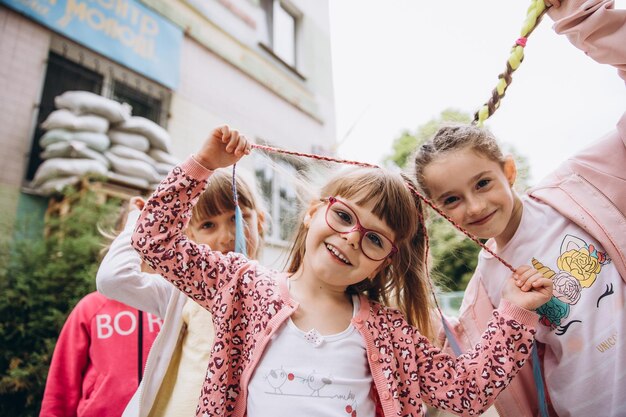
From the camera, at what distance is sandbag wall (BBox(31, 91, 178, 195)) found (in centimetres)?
313

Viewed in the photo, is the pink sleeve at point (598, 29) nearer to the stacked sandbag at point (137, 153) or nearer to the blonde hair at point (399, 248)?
the blonde hair at point (399, 248)

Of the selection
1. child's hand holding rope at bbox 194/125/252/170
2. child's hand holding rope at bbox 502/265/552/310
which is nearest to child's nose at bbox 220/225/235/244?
child's hand holding rope at bbox 194/125/252/170

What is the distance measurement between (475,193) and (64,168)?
314cm

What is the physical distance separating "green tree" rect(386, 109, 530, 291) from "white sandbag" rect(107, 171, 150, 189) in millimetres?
2456

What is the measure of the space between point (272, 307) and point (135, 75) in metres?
4.00

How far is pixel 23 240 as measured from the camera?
2.92 meters

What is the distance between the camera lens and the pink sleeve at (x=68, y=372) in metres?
1.50

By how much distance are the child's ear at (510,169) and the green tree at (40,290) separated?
108 inches

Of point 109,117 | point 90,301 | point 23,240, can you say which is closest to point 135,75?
point 109,117

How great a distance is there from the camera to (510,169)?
1.44 metres

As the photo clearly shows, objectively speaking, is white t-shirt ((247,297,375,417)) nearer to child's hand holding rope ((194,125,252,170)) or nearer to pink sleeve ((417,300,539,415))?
pink sleeve ((417,300,539,415))

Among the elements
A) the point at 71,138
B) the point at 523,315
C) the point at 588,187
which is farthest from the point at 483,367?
the point at 71,138

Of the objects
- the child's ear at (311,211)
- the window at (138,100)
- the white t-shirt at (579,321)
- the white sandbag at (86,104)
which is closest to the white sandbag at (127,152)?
the white sandbag at (86,104)

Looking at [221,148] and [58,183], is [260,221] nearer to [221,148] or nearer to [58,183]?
[221,148]
